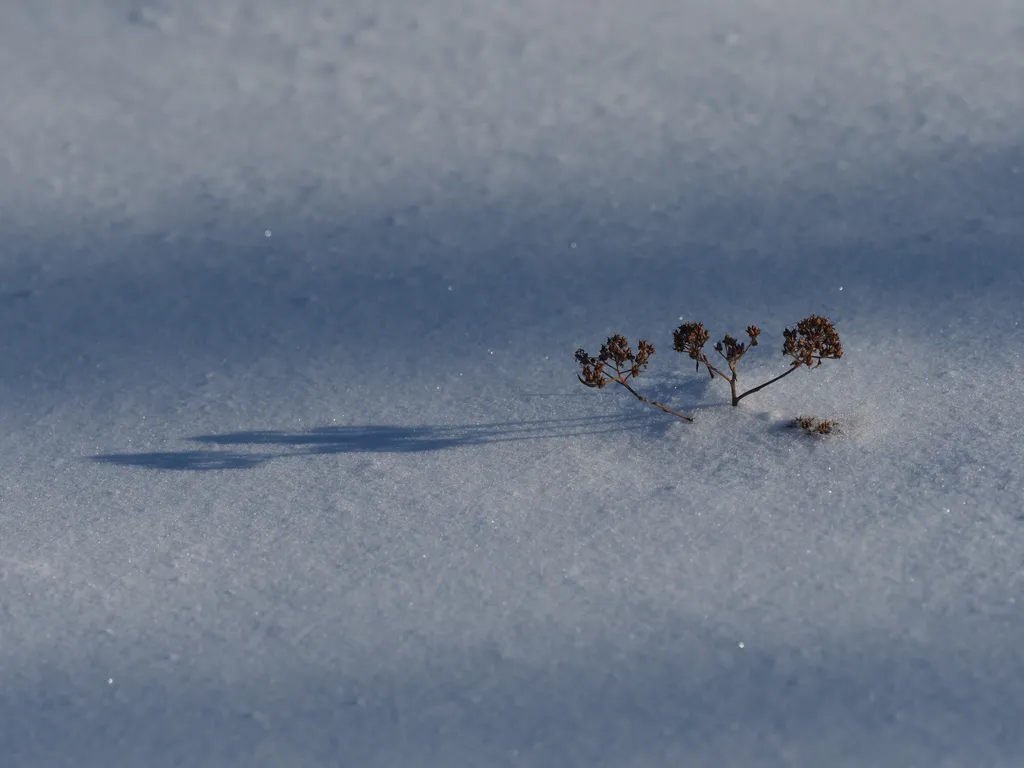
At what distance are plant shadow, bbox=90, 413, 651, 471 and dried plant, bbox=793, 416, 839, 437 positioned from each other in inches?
23.3

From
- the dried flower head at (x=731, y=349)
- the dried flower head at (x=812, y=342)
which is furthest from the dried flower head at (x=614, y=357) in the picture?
the dried flower head at (x=812, y=342)

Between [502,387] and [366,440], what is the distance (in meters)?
0.62

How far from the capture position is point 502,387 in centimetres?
499

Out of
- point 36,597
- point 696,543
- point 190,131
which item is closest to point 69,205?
point 190,131

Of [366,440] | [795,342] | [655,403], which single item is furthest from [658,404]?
[366,440]

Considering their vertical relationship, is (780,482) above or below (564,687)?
above

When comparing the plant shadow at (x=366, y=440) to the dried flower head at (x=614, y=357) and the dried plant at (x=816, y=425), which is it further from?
the dried plant at (x=816, y=425)

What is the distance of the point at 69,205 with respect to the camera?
19.6 ft

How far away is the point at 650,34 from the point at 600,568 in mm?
3516

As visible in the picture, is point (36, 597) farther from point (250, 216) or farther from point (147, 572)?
point (250, 216)

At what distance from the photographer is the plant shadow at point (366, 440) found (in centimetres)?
470

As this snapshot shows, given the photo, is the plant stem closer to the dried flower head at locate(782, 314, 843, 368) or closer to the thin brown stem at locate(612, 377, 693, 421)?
the thin brown stem at locate(612, 377, 693, 421)

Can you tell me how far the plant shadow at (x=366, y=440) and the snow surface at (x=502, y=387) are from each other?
2 cm

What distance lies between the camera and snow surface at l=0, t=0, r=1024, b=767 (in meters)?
3.63
